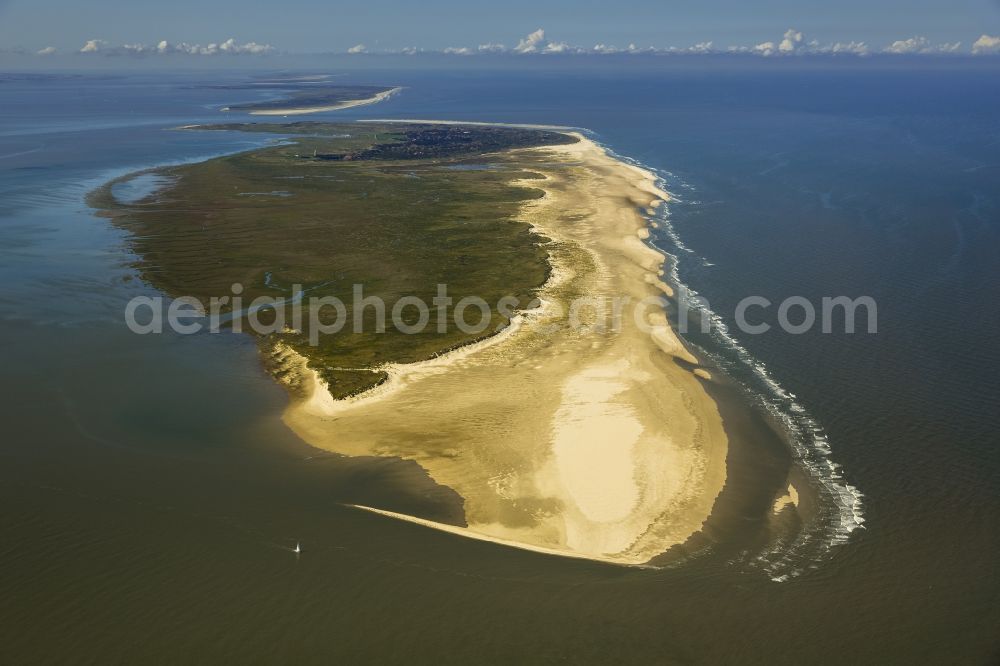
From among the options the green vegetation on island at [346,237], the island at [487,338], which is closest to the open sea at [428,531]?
the island at [487,338]

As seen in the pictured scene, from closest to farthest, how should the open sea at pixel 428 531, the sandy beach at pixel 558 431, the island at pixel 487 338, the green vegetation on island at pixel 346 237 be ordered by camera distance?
1. the open sea at pixel 428 531
2. the sandy beach at pixel 558 431
3. the island at pixel 487 338
4. the green vegetation on island at pixel 346 237

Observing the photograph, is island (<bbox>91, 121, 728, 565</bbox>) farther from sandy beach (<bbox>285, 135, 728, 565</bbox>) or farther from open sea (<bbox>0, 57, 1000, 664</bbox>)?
open sea (<bbox>0, 57, 1000, 664</bbox>)

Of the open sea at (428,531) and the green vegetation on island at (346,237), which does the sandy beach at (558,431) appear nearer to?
the open sea at (428,531)

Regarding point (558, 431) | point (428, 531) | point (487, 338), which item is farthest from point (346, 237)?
point (428, 531)

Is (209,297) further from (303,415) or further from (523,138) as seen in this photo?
(523,138)

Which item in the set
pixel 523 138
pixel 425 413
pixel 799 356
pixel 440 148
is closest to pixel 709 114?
pixel 523 138

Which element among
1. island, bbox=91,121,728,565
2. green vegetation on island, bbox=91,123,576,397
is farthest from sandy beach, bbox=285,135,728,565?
green vegetation on island, bbox=91,123,576,397
